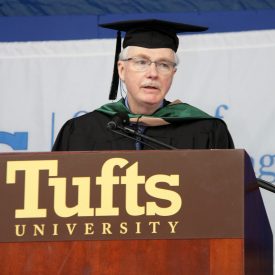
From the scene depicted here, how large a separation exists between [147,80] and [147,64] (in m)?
0.08

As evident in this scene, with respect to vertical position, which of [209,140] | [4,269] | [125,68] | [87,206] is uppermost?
[125,68]

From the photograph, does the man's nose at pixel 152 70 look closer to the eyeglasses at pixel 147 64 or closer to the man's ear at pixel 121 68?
the eyeglasses at pixel 147 64

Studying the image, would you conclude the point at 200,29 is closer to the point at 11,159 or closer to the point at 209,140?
the point at 209,140

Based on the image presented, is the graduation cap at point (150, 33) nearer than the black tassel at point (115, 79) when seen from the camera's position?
Yes

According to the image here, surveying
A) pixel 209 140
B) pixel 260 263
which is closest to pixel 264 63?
pixel 209 140

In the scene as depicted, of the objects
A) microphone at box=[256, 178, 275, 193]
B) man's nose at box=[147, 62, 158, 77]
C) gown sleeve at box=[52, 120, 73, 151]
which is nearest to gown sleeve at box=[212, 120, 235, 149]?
man's nose at box=[147, 62, 158, 77]

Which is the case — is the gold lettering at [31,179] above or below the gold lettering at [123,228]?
above

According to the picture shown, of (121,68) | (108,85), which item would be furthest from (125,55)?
(108,85)

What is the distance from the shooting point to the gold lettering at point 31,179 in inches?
112

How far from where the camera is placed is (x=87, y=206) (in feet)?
9.28

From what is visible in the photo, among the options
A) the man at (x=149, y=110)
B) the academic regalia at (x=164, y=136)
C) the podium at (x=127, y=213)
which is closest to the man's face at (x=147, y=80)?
the man at (x=149, y=110)

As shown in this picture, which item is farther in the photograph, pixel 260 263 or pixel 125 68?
pixel 125 68

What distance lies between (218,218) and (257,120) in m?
2.15

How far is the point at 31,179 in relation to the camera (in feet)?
9.45
